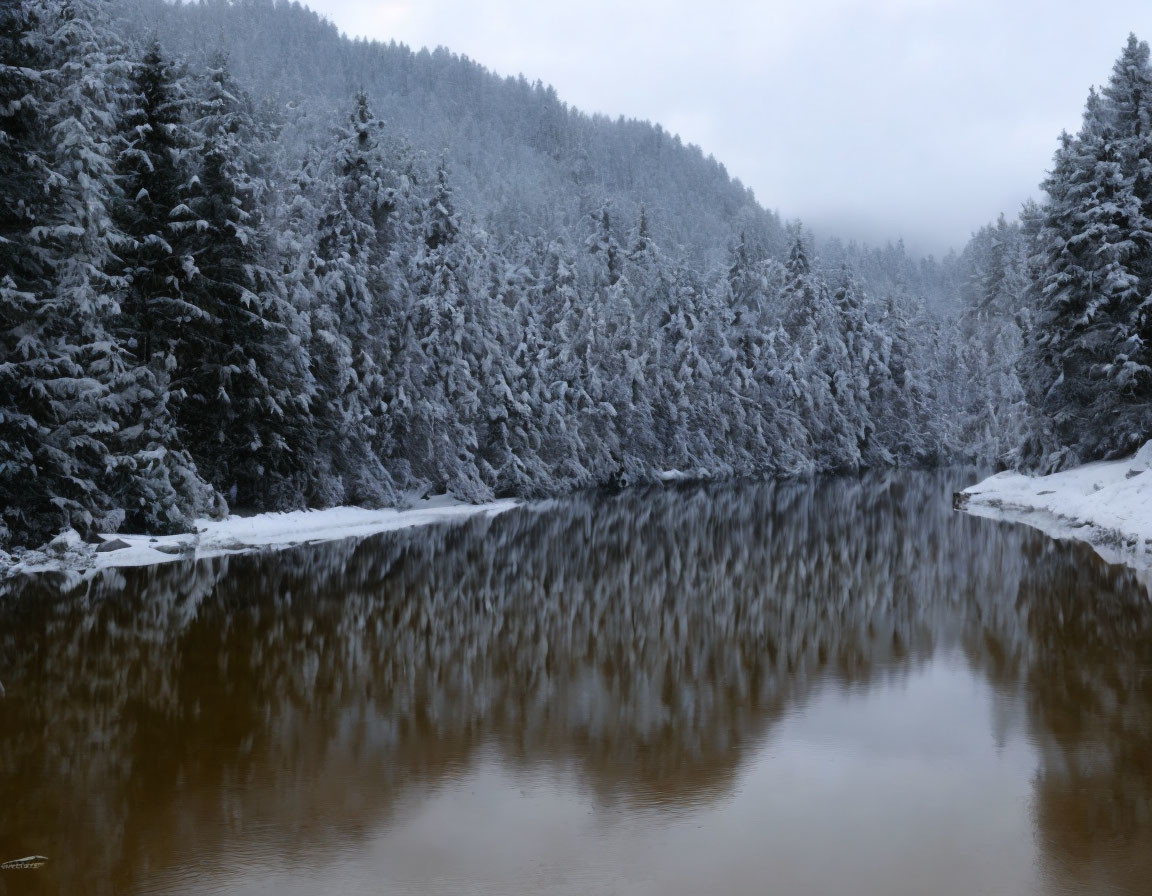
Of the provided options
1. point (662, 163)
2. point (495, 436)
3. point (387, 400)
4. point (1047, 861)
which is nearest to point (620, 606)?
point (1047, 861)

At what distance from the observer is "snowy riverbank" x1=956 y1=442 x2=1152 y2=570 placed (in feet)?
84.7

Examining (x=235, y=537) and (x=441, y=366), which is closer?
(x=235, y=537)

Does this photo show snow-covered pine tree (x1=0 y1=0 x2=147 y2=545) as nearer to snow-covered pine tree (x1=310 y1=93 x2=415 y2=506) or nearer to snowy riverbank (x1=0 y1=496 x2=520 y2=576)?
snowy riverbank (x1=0 y1=496 x2=520 y2=576)

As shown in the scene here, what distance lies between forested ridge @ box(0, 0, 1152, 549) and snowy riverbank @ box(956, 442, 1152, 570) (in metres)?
1.65

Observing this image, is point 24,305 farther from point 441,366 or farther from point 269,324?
point 441,366

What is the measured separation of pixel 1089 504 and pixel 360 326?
25429mm

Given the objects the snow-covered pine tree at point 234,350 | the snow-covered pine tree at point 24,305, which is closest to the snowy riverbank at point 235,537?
the snow-covered pine tree at point 24,305

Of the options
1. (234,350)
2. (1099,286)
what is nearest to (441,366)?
(234,350)

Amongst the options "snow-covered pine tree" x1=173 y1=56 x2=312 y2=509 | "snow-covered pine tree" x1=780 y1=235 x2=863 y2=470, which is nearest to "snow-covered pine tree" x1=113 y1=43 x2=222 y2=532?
"snow-covered pine tree" x1=173 y1=56 x2=312 y2=509

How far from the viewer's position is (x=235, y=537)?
28578 millimetres

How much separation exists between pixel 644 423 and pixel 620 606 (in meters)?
41.7

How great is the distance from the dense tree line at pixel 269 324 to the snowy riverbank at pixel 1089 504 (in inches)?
790

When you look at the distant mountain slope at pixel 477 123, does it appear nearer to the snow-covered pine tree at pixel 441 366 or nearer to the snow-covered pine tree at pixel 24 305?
the snow-covered pine tree at pixel 441 366

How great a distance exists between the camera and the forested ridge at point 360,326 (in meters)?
24.6
